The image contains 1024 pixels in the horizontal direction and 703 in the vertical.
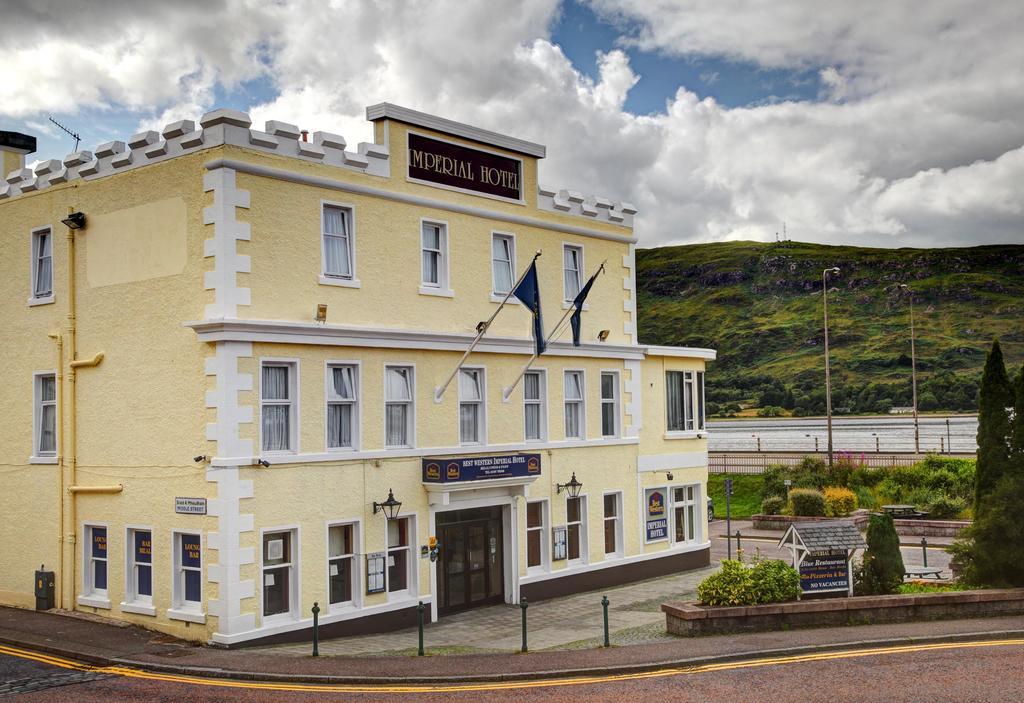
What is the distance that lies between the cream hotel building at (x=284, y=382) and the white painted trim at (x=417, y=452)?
0.06 meters

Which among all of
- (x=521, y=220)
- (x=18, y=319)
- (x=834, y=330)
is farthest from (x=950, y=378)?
(x=18, y=319)

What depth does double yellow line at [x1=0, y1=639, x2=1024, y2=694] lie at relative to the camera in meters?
15.7

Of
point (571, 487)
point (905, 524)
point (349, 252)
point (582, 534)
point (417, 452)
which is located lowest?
point (905, 524)

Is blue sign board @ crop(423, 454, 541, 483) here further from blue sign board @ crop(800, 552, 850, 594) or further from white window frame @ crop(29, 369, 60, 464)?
white window frame @ crop(29, 369, 60, 464)

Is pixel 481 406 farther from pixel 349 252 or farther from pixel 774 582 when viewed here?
pixel 774 582

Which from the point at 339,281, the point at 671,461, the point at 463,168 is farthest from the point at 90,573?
the point at 671,461

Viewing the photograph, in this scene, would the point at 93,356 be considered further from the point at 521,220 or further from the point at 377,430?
the point at 521,220

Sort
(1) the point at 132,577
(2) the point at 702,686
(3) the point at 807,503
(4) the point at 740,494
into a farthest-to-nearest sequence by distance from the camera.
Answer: (4) the point at 740,494 < (3) the point at 807,503 < (1) the point at 132,577 < (2) the point at 702,686

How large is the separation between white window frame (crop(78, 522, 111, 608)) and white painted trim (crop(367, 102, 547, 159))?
10.6 meters

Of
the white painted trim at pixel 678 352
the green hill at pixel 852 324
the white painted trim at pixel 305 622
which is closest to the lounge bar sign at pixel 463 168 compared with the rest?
the white painted trim at pixel 678 352

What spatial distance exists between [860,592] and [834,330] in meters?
140

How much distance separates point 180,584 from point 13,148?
1302 cm

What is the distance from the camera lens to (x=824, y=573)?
67.6 ft

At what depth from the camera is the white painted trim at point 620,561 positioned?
1010 inches
